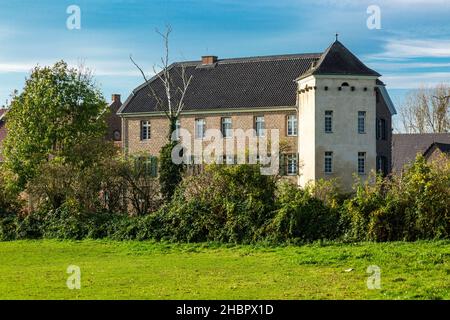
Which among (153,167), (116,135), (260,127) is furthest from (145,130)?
(153,167)

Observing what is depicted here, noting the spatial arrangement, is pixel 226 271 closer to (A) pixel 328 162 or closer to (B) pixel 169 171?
(B) pixel 169 171

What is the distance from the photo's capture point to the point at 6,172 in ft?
124

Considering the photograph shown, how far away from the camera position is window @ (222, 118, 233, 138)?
5384 cm

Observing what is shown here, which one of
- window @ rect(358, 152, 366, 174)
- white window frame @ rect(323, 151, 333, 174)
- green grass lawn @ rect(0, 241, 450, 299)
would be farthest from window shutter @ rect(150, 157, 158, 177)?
window @ rect(358, 152, 366, 174)

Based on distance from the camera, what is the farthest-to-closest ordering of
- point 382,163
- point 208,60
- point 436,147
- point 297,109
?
1. point 436,147
2. point 208,60
3. point 382,163
4. point 297,109

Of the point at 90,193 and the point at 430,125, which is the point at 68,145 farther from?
the point at 430,125

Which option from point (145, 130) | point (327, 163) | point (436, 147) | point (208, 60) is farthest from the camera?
point (436, 147)

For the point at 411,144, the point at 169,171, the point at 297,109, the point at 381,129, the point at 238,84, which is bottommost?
the point at 169,171

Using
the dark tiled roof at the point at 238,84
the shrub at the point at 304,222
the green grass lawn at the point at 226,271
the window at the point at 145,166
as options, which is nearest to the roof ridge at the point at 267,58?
the dark tiled roof at the point at 238,84

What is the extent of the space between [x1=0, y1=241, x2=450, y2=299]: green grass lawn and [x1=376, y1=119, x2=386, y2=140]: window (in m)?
28.7

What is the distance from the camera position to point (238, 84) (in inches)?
2179

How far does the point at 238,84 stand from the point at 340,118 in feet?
34.5

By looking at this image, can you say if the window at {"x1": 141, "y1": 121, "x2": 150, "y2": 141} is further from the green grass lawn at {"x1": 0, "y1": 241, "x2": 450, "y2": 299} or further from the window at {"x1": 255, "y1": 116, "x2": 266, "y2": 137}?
the green grass lawn at {"x1": 0, "y1": 241, "x2": 450, "y2": 299}

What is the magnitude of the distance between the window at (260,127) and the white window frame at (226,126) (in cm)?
185
